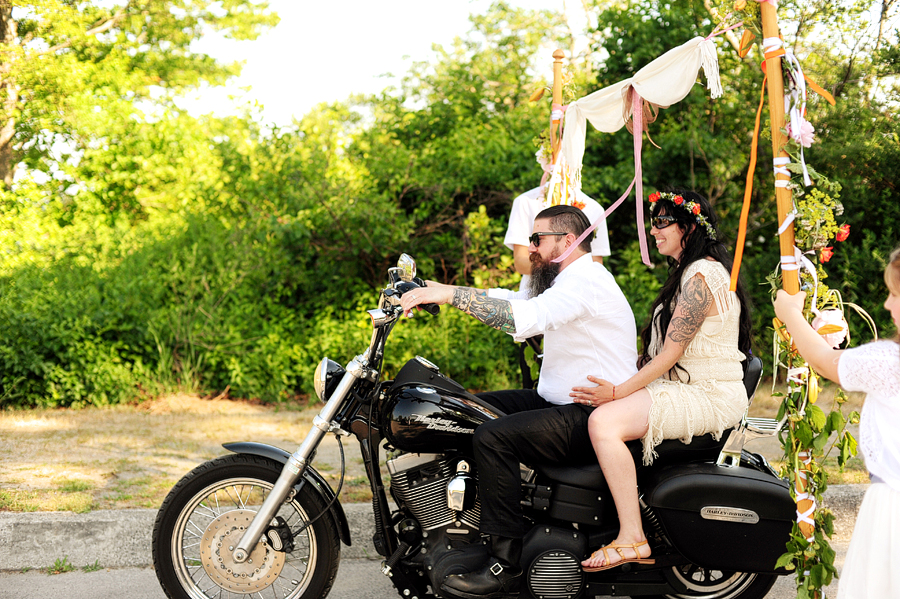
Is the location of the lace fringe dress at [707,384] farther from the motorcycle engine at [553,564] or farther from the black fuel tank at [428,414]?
the black fuel tank at [428,414]

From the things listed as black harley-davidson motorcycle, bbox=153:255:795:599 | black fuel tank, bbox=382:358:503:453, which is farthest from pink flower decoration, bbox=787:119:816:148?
black fuel tank, bbox=382:358:503:453

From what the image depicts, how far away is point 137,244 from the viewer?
25.6 ft

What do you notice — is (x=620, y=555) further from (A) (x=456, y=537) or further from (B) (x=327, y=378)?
(B) (x=327, y=378)

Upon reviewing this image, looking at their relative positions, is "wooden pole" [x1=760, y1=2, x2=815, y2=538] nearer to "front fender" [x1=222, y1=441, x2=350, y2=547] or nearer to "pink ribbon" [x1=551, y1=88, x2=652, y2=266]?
"pink ribbon" [x1=551, y1=88, x2=652, y2=266]

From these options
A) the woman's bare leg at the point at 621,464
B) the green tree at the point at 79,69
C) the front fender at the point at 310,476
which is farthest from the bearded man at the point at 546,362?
the green tree at the point at 79,69

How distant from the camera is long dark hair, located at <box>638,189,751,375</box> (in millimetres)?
3147

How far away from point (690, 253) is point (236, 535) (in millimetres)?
2155

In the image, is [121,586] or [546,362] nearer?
[546,362]

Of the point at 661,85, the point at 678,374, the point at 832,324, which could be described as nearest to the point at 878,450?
the point at 832,324

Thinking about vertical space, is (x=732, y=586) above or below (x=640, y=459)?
below

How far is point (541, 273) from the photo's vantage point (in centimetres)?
345

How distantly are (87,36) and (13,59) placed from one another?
6.71ft

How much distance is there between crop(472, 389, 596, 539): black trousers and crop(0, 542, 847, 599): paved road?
0.94 metres

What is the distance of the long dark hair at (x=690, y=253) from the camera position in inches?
124
